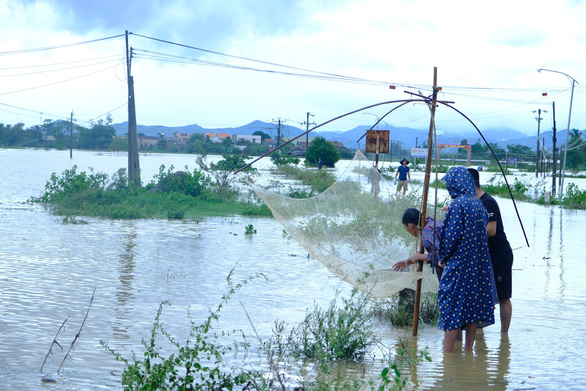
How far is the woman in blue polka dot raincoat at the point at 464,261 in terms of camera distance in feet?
13.8

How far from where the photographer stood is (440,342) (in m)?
5.23

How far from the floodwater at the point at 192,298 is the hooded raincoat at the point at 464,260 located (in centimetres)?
47

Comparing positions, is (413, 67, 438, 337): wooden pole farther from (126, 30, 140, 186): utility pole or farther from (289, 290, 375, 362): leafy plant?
(126, 30, 140, 186): utility pole

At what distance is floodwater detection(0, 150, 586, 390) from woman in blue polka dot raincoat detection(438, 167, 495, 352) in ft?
1.52

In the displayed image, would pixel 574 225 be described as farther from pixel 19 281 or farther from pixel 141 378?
pixel 141 378

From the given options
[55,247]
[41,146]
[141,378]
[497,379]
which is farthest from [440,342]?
[41,146]

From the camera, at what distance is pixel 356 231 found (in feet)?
19.5

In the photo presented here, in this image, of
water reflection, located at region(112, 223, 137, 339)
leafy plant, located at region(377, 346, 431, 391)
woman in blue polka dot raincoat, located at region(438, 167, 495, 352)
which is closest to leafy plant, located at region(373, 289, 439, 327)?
leafy plant, located at region(377, 346, 431, 391)

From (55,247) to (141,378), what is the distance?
700 cm

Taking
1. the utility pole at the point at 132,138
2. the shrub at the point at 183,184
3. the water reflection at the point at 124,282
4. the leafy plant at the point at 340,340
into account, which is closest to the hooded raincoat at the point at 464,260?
the leafy plant at the point at 340,340

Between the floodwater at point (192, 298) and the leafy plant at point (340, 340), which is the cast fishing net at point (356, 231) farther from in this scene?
the floodwater at point (192, 298)

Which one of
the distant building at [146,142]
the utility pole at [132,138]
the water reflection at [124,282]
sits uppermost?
the distant building at [146,142]

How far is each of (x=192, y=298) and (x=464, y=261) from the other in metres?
3.48

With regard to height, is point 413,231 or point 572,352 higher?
point 413,231
